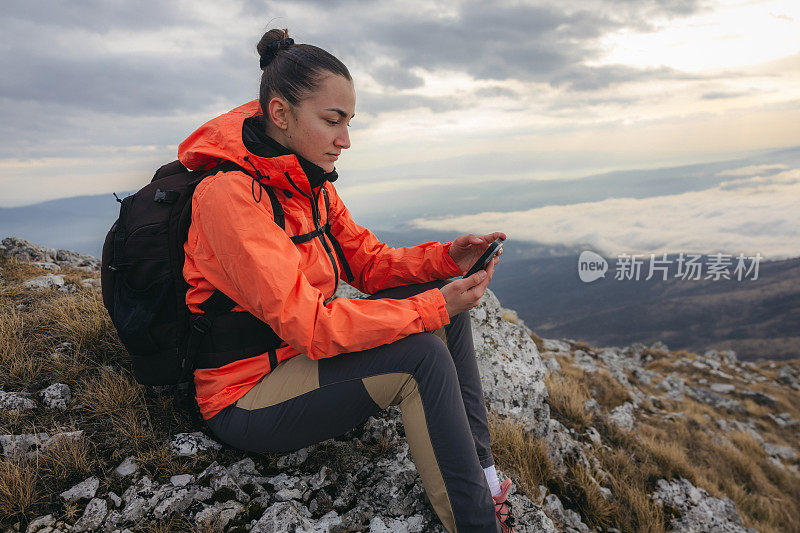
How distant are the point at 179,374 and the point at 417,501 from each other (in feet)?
6.87

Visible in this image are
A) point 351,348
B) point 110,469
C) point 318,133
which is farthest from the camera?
point 110,469

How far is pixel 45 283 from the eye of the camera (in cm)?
616

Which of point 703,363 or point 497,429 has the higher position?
point 497,429

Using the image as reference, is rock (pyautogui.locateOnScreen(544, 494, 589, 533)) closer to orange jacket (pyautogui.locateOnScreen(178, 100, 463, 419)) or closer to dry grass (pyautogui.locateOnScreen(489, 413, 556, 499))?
dry grass (pyautogui.locateOnScreen(489, 413, 556, 499))

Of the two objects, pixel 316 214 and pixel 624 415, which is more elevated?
pixel 316 214

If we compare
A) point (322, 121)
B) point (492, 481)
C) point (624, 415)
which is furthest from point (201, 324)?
point (624, 415)

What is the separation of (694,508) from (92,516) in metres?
6.52

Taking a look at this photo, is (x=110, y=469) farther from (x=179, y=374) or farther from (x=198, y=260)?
(x=198, y=260)

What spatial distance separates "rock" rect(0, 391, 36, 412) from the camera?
3.33 m

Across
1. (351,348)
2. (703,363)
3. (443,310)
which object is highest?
(443,310)

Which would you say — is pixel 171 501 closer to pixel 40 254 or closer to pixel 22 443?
pixel 22 443

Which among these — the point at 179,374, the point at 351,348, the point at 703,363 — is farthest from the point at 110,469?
the point at 703,363

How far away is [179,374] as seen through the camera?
2.96 meters

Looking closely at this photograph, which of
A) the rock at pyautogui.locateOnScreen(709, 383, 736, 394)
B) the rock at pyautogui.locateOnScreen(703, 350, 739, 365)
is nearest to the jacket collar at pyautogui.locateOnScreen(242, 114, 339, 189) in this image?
the rock at pyautogui.locateOnScreen(709, 383, 736, 394)
